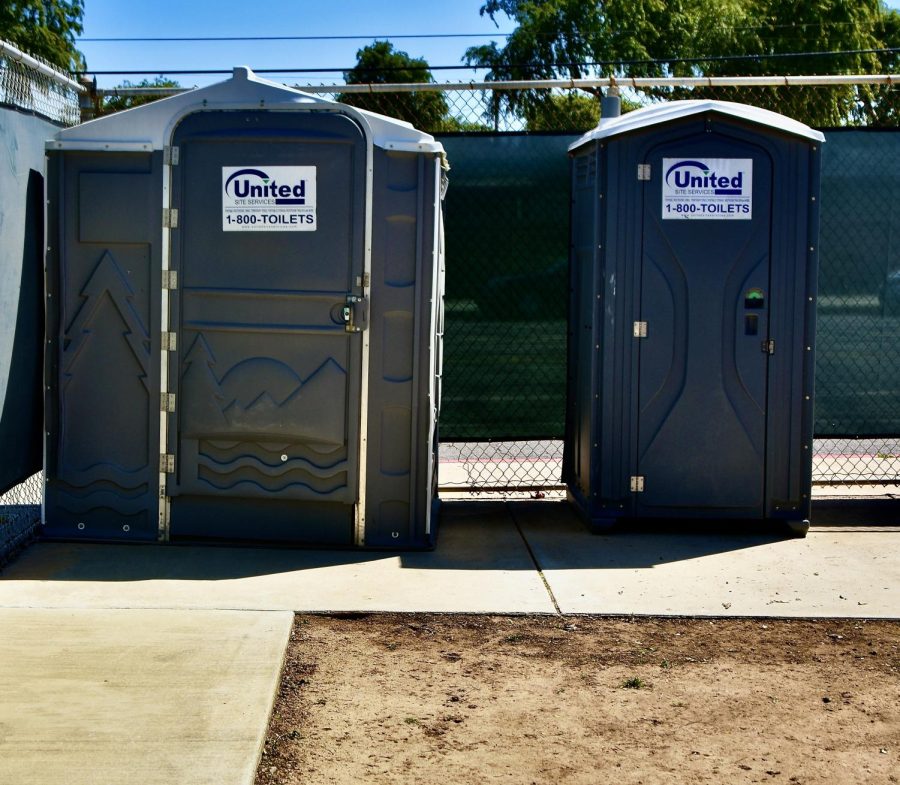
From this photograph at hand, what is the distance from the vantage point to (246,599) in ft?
18.0

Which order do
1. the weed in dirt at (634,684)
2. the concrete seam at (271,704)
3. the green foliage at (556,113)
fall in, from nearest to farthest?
the concrete seam at (271,704) → the weed in dirt at (634,684) → the green foliage at (556,113)

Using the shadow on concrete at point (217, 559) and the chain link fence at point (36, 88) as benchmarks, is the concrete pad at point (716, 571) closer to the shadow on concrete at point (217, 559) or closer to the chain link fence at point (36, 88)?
the shadow on concrete at point (217, 559)

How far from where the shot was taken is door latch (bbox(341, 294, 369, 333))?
620 centimetres

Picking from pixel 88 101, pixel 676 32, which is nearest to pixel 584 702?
pixel 88 101

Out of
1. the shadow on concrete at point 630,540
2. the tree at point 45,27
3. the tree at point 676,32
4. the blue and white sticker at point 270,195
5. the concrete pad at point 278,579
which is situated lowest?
the concrete pad at point 278,579

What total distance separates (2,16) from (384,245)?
22026mm

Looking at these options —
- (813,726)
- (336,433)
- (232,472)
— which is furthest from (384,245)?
(813,726)

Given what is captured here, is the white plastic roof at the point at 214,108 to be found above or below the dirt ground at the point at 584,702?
above

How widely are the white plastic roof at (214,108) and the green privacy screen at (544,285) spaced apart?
4.45ft

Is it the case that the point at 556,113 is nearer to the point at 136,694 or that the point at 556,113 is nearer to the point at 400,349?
the point at 400,349

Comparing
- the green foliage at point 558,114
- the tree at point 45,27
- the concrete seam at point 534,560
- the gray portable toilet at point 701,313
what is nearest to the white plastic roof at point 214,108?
the gray portable toilet at point 701,313

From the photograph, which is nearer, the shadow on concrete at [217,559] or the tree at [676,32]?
the shadow on concrete at [217,559]

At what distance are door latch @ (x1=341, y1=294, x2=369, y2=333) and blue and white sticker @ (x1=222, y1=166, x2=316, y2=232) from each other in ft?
1.48

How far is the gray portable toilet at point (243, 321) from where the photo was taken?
6.17 m
